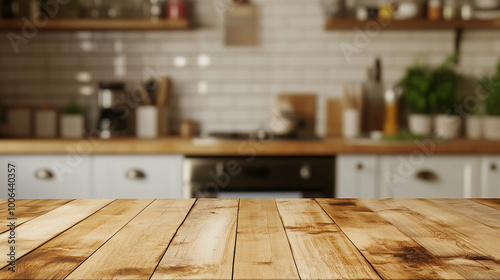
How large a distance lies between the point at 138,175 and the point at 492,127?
2.19m

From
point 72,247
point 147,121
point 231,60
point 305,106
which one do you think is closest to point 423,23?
point 305,106

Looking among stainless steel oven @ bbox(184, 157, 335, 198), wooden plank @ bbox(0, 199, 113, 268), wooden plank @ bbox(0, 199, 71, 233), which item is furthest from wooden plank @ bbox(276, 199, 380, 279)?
stainless steel oven @ bbox(184, 157, 335, 198)

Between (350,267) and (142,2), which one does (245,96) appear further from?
(350,267)

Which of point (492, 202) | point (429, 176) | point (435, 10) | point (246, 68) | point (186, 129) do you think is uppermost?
point (435, 10)

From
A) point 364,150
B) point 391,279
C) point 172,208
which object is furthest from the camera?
point 364,150

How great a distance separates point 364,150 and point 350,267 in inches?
76.9

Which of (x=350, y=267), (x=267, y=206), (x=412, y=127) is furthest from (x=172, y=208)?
(x=412, y=127)

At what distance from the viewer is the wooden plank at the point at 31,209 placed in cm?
117

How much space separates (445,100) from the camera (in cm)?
326

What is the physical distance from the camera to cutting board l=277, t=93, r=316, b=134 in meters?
3.43

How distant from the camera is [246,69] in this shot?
344 centimetres

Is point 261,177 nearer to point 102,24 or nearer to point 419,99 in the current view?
point 419,99

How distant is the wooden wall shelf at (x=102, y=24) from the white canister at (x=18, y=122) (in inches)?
20.7

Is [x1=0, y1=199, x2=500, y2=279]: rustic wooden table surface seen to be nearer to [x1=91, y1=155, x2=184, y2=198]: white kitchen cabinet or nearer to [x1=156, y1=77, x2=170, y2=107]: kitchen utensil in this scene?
[x1=91, y1=155, x2=184, y2=198]: white kitchen cabinet
